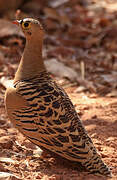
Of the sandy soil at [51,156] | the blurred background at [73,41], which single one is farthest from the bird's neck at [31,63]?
the blurred background at [73,41]

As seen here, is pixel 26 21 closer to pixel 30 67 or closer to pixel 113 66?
pixel 30 67

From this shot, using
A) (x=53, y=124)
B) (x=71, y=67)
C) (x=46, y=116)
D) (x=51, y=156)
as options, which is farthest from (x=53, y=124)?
(x=71, y=67)

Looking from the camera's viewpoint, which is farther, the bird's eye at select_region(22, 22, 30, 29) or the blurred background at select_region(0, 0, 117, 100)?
the blurred background at select_region(0, 0, 117, 100)

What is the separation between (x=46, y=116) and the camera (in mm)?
3518

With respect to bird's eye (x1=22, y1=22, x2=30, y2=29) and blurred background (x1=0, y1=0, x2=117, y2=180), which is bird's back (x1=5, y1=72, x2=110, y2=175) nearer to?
blurred background (x1=0, y1=0, x2=117, y2=180)

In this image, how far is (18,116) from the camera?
3643mm

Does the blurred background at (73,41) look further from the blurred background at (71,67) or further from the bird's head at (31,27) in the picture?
the bird's head at (31,27)

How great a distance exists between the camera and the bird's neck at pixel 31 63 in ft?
12.6

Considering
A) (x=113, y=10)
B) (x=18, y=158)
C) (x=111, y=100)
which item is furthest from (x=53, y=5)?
(x=18, y=158)

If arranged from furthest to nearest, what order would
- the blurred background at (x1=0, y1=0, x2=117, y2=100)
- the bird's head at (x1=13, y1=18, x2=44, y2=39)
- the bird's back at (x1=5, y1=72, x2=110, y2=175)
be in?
the blurred background at (x1=0, y1=0, x2=117, y2=100), the bird's head at (x1=13, y1=18, x2=44, y2=39), the bird's back at (x1=5, y1=72, x2=110, y2=175)

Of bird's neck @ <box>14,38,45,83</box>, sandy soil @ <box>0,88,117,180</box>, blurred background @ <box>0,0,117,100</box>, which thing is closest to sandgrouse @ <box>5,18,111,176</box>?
bird's neck @ <box>14,38,45,83</box>

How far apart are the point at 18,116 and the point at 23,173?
58cm

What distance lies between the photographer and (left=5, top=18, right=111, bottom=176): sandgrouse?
11.4 ft

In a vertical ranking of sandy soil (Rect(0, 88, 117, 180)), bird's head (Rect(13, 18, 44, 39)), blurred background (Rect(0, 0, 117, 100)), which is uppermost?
blurred background (Rect(0, 0, 117, 100))
